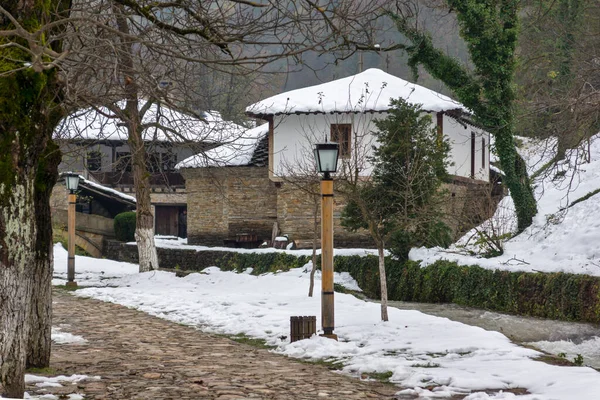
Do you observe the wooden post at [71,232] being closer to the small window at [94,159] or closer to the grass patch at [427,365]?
the small window at [94,159]

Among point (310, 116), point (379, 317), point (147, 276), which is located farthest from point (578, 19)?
point (379, 317)

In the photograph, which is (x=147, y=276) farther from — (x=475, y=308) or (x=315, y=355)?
(x=315, y=355)

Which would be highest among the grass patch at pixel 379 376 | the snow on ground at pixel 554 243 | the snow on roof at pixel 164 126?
the snow on roof at pixel 164 126

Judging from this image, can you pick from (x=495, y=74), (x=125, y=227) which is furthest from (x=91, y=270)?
(x=495, y=74)

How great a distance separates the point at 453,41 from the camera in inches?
2771

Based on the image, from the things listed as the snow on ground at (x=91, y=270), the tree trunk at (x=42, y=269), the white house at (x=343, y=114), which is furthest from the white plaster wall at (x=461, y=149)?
the tree trunk at (x=42, y=269)

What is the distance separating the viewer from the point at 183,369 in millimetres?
8188

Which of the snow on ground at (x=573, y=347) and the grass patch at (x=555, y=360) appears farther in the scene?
the snow on ground at (x=573, y=347)

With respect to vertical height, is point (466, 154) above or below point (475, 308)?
above

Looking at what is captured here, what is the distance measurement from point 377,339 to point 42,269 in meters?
4.51

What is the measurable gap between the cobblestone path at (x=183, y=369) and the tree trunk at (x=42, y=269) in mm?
309

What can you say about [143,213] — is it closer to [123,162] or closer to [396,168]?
[396,168]

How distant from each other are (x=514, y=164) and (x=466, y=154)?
6426mm

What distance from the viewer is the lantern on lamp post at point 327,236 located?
33.1ft
